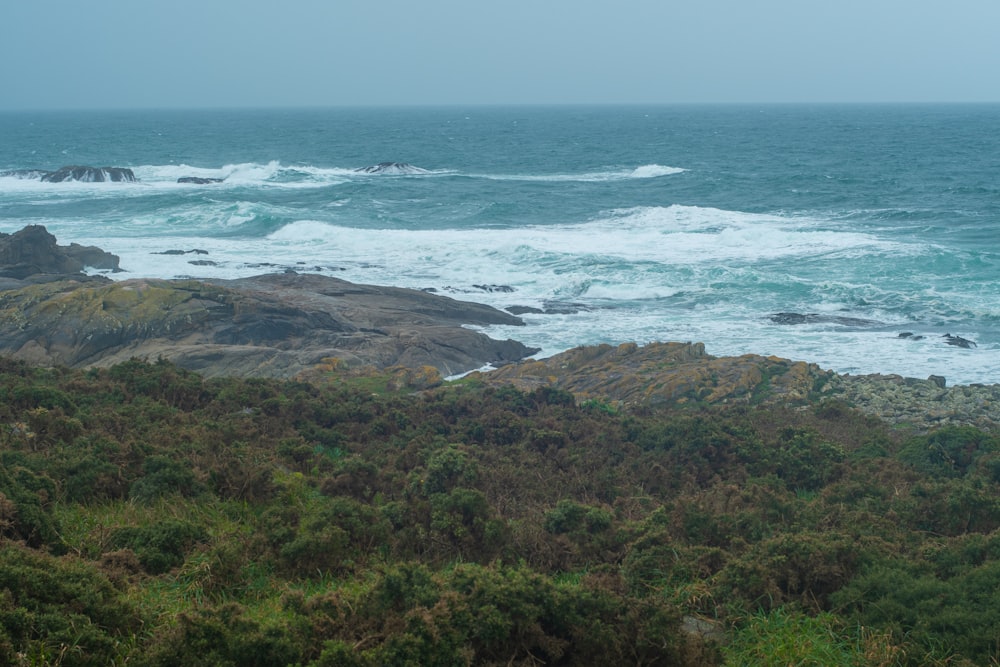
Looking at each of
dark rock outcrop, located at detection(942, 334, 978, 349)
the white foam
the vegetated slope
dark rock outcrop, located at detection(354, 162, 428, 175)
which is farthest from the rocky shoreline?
dark rock outcrop, located at detection(354, 162, 428, 175)

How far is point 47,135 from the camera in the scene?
345ft

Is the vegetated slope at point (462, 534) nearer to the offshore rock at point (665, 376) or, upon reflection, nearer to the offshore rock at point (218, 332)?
the offshore rock at point (665, 376)

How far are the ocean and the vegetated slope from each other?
9.78m

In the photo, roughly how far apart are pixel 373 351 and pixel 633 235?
19.8 m

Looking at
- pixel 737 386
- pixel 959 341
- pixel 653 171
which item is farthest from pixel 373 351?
pixel 653 171

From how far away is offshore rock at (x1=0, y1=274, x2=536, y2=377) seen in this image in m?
16.6

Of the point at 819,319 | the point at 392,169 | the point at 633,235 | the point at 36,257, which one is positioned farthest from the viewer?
the point at 392,169

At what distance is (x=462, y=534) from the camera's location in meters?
6.68

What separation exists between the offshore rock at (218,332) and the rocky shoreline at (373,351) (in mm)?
27

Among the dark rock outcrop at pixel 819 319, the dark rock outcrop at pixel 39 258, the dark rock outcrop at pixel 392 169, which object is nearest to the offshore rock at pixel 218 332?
the dark rock outcrop at pixel 39 258

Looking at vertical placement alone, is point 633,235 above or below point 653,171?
below

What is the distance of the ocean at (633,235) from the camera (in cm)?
2181

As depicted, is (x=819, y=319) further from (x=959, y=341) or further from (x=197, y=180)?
(x=197, y=180)

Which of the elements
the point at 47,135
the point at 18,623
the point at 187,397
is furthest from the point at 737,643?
the point at 47,135
